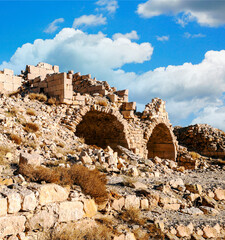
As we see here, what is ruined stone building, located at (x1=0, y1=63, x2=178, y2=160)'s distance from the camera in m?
12.0

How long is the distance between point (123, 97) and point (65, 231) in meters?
11.3

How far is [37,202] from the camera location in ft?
13.2

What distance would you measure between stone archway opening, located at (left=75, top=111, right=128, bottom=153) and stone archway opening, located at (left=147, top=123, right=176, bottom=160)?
4351mm

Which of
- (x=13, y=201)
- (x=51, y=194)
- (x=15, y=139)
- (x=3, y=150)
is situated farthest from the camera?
(x=15, y=139)

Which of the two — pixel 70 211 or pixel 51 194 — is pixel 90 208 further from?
pixel 51 194

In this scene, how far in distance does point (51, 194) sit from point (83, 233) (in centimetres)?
80

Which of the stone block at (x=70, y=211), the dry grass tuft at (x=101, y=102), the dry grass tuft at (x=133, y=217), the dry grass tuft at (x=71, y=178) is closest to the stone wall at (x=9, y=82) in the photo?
the dry grass tuft at (x=101, y=102)

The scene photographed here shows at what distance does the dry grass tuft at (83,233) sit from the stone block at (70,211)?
16 centimetres

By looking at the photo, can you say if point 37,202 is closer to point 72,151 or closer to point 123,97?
point 72,151

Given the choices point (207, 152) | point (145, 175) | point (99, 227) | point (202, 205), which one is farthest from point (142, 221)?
point (207, 152)

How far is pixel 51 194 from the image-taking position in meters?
4.25

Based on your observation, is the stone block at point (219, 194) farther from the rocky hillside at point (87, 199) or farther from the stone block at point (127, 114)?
the stone block at point (127, 114)

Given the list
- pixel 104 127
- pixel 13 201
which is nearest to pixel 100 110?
pixel 104 127

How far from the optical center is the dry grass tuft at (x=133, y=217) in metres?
4.75
